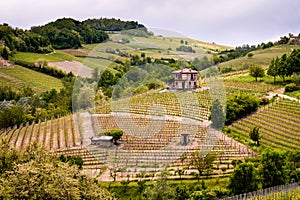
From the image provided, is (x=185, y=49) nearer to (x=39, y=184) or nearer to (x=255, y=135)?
(x=39, y=184)

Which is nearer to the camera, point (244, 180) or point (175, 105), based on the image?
point (244, 180)

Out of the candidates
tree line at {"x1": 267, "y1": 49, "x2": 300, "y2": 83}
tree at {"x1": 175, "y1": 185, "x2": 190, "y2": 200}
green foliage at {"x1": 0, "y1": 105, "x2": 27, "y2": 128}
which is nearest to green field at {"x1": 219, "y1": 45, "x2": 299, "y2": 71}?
tree line at {"x1": 267, "y1": 49, "x2": 300, "y2": 83}

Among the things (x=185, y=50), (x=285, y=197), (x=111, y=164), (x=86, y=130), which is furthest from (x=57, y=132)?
(x=285, y=197)

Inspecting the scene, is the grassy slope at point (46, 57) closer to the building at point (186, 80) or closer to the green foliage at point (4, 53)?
the green foliage at point (4, 53)

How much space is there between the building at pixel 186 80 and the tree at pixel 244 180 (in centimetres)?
582

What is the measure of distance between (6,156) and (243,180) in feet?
41.0

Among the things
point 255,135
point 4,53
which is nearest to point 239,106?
point 255,135

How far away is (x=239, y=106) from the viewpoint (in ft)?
119

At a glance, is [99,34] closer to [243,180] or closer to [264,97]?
[264,97]

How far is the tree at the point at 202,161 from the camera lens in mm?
25891

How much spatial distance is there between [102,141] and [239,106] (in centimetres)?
1333

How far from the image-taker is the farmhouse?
95.9ft

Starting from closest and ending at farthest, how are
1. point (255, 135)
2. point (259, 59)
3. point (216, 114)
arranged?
point (216, 114) < point (255, 135) < point (259, 59)

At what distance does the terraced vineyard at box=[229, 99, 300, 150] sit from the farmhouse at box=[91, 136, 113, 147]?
10.4 m
